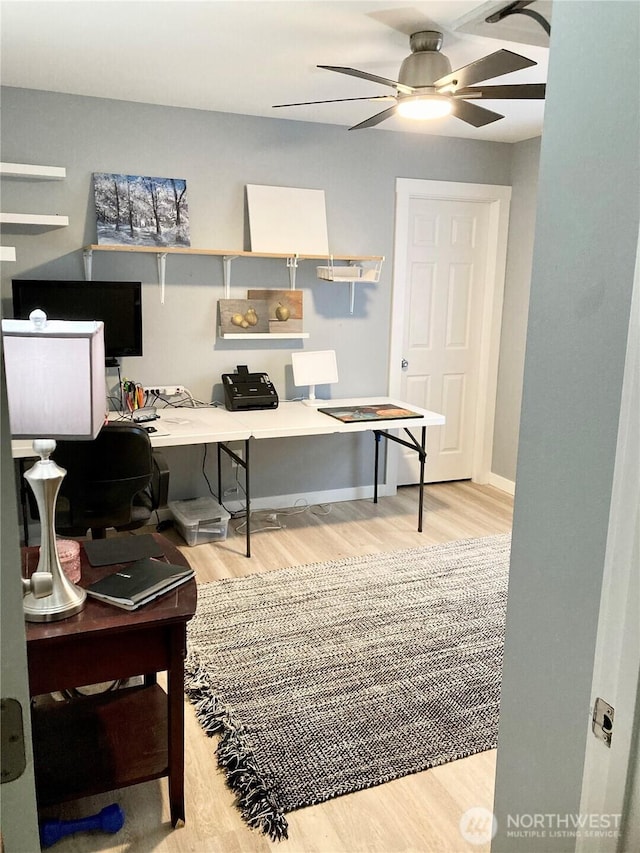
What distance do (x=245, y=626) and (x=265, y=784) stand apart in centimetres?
96

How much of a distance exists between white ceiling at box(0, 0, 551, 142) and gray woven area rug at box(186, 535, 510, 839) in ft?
7.83

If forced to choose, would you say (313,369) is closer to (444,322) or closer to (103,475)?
(444,322)

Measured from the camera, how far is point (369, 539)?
407cm

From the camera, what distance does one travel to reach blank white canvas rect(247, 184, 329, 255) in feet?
13.6

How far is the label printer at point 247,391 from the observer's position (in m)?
4.07

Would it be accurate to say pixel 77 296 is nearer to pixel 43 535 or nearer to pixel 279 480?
pixel 279 480

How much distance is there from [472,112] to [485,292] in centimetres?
223

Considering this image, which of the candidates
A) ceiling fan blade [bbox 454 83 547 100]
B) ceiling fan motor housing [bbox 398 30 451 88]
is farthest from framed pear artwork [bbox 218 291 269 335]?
ceiling fan blade [bbox 454 83 547 100]

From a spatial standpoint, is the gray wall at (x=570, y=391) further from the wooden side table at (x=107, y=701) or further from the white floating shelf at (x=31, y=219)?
the white floating shelf at (x=31, y=219)

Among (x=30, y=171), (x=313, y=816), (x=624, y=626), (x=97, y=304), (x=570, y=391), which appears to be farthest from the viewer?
(x=97, y=304)

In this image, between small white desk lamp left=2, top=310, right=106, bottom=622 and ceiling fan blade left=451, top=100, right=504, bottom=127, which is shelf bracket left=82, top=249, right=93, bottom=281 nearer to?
ceiling fan blade left=451, top=100, right=504, bottom=127

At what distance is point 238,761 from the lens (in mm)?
2150

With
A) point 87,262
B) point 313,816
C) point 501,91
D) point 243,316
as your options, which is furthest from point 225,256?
point 313,816

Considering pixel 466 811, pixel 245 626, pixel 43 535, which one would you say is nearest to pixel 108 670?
pixel 43 535
